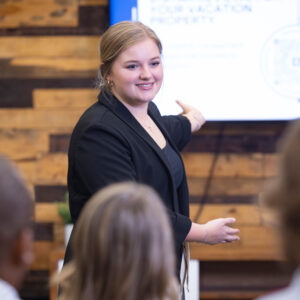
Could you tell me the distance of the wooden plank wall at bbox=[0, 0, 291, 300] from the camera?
321cm

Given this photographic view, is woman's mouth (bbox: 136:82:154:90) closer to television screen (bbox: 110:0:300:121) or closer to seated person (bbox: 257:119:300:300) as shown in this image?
seated person (bbox: 257:119:300:300)

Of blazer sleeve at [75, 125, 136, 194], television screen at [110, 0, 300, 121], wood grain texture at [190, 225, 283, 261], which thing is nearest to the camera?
blazer sleeve at [75, 125, 136, 194]

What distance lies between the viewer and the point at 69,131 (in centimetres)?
329

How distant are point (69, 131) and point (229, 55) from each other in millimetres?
999

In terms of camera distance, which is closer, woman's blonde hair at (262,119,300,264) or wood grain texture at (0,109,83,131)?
woman's blonde hair at (262,119,300,264)

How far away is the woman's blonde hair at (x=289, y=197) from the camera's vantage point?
88cm

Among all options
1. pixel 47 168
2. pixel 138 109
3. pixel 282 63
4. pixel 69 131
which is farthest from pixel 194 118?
pixel 47 168

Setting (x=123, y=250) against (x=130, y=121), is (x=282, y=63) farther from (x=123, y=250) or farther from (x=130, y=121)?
(x=123, y=250)

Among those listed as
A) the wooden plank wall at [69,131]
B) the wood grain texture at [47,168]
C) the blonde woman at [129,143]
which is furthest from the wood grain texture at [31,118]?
the blonde woman at [129,143]

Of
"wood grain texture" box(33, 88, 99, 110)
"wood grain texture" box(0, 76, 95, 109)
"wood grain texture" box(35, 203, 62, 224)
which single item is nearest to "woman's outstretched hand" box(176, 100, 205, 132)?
"wood grain texture" box(33, 88, 99, 110)

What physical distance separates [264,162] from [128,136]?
1.58m

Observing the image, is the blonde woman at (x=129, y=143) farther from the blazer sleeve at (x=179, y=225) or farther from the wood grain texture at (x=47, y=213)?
the wood grain texture at (x=47, y=213)

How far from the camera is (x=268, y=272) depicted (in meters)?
3.38

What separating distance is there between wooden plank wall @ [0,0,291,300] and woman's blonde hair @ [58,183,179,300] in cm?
215
